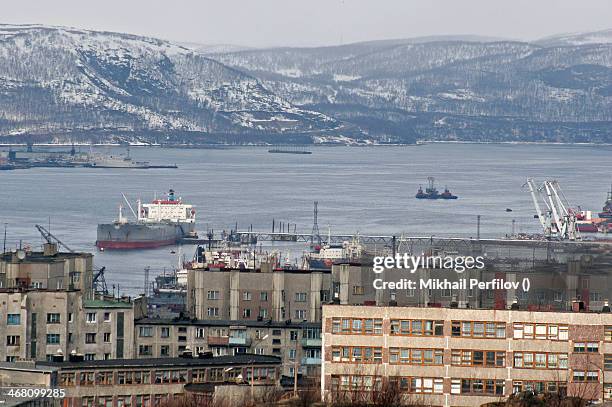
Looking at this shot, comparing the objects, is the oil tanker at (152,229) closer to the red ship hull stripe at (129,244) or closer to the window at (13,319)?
the red ship hull stripe at (129,244)

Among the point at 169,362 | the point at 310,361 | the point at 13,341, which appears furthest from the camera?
the point at 310,361

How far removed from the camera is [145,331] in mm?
24953

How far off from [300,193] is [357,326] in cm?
9133

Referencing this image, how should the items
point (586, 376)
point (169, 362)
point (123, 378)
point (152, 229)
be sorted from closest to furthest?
1. point (586, 376)
2. point (123, 378)
3. point (169, 362)
4. point (152, 229)

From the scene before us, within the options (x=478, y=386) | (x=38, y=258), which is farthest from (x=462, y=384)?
(x=38, y=258)

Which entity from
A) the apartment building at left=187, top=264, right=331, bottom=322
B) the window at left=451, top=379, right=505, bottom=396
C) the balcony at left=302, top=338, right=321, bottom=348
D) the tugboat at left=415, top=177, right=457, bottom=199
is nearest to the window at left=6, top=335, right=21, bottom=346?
the balcony at left=302, top=338, right=321, bottom=348

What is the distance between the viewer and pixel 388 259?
20312 millimetres

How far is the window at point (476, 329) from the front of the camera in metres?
18.5

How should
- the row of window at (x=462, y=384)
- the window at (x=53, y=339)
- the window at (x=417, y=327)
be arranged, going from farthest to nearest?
the window at (x=53, y=339), the window at (x=417, y=327), the row of window at (x=462, y=384)

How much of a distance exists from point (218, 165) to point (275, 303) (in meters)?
133

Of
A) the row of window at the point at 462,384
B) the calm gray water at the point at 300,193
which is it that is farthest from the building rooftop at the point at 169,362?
the calm gray water at the point at 300,193

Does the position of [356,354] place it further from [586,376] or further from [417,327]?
[586,376]

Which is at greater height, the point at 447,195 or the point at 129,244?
the point at 447,195

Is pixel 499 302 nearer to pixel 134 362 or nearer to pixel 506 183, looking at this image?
pixel 134 362
